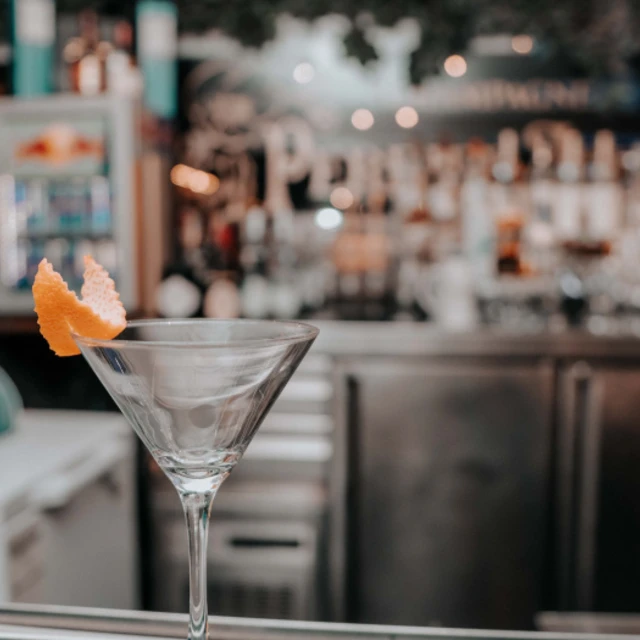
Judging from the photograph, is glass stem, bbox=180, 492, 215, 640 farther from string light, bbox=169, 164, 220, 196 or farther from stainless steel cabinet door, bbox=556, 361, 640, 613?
string light, bbox=169, 164, 220, 196

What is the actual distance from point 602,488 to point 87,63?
7.83 ft

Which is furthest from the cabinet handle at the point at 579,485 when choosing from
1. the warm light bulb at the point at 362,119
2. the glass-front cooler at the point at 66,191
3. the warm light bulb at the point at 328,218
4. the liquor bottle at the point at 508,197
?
the glass-front cooler at the point at 66,191

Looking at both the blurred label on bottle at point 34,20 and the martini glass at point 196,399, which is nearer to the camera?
the martini glass at point 196,399

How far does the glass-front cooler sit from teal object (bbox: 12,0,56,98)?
124mm

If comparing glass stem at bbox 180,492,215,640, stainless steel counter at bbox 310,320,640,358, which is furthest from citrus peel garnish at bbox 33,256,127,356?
stainless steel counter at bbox 310,320,640,358

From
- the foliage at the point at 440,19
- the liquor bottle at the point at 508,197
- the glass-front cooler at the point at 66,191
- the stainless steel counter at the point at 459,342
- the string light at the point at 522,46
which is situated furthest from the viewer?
the string light at the point at 522,46

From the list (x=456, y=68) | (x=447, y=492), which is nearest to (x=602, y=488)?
(x=447, y=492)

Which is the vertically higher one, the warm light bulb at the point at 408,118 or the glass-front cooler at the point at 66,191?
the warm light bulb at the point at 408,118

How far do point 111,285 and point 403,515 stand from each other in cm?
191

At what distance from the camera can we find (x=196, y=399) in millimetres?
473

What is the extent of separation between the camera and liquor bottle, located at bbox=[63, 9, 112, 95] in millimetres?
2604

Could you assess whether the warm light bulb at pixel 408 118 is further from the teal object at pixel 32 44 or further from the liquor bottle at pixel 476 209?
the teal object at pixel 32 44

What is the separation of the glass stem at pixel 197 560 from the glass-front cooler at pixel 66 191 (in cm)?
209

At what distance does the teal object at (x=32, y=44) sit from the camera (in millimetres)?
2547
